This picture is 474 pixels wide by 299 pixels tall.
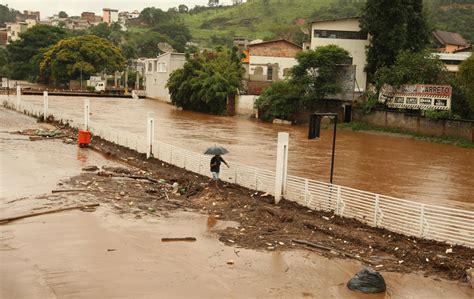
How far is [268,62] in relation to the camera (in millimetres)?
56562

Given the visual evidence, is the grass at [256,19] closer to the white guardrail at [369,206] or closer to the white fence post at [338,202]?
the white guardrail at [369,206]

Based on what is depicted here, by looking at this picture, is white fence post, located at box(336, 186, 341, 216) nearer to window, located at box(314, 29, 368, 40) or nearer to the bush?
the bush

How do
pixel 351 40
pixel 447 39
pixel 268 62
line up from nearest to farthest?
pixel 351 40, pixel 268 62, pixel 447 39

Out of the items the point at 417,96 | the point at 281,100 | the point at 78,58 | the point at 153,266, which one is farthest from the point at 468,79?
the point at 78,58

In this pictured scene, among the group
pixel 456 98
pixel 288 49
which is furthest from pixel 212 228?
pixel 288 49

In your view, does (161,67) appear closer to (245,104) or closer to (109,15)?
(245,104)

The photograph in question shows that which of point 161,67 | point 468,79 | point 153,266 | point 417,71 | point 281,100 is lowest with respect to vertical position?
point 153,266

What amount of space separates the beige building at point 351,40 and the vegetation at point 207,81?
29.1ft

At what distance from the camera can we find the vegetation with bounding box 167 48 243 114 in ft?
164

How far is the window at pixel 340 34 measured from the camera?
1836 inches

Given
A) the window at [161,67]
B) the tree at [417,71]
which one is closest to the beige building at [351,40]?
the tree at [417,71]

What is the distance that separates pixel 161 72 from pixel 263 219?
2149 inches

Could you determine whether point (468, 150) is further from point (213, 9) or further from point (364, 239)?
point (213, 9)

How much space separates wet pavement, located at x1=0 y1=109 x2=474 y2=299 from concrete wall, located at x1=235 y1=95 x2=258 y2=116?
1376 inches
